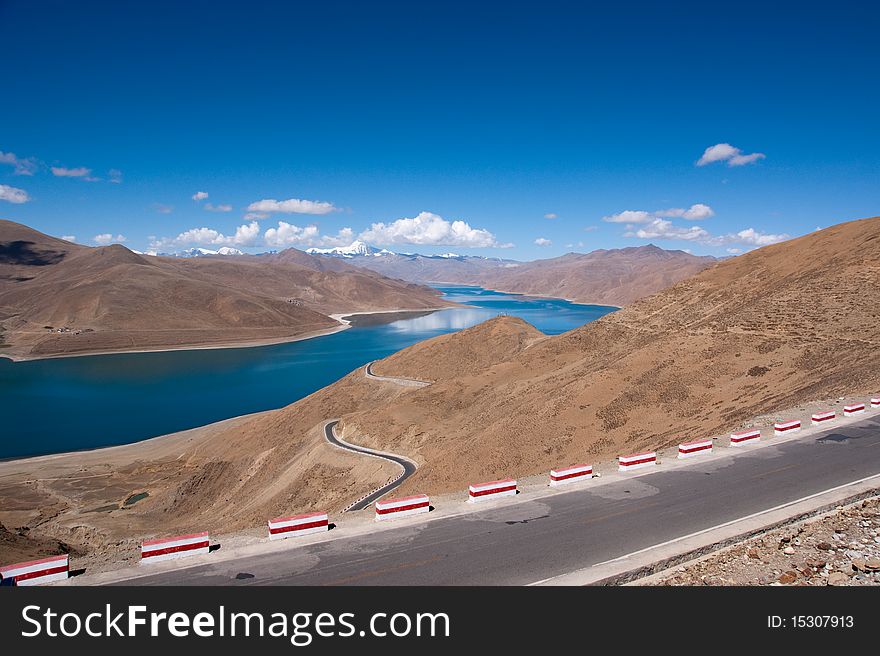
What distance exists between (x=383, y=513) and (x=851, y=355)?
116 ft

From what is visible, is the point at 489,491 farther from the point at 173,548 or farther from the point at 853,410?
the point at 853,410

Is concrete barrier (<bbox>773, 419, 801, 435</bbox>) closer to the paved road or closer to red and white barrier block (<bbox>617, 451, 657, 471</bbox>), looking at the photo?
the paved road

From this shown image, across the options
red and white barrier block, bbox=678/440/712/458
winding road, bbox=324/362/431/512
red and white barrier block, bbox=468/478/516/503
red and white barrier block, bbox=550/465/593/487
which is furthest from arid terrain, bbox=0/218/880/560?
red and white barrier block, bbox=468/478/516/503

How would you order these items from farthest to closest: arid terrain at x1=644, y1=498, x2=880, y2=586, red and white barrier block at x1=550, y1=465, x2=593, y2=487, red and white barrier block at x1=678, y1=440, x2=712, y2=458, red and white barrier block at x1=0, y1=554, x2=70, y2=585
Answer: red and white barrier block at x1=678, y1=440, x2=712, y2=458
red and white barrier block at x1=550, y1=465, x2=593, y2=487
red and white barrier block at x1=0, y1=554, x2=70, y2=585
arid terrain at x1=644, y1=498, x2=880, y2=586

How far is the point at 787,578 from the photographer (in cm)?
1215

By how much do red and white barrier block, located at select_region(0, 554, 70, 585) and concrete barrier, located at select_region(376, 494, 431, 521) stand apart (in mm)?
8819

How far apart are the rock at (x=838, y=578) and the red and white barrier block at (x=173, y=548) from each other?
627 inches

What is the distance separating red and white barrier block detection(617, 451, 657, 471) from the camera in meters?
22.2

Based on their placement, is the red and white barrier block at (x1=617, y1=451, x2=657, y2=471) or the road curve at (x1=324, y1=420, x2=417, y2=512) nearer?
the red and white barrier block at (x1=617, y1=451, x2=657, y2=471)

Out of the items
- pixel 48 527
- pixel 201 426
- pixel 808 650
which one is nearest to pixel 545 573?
pixel 808 650

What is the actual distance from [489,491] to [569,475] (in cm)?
371

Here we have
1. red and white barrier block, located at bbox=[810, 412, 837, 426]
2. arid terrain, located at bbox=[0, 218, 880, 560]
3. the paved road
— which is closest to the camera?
the paved road

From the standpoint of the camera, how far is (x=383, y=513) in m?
18.0

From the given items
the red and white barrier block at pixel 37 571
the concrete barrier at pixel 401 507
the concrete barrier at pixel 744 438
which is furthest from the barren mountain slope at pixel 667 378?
the red and white barrier block at pixel 37 571
